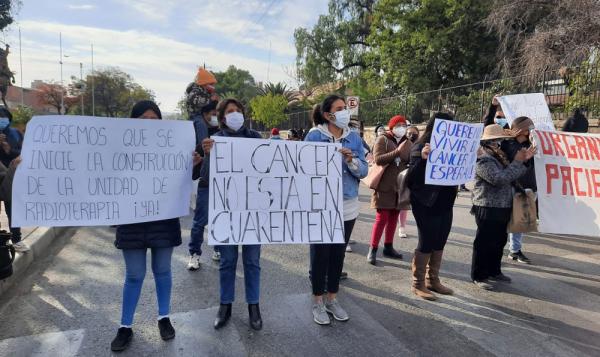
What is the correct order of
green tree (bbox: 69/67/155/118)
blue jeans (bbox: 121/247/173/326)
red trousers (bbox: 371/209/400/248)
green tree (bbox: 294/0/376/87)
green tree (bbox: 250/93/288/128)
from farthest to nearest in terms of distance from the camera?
green tree (bbox: 69/67/155/118)
green tree (bbox: 250/93/288/128)
green tree (bbox: 294/0/376/87)
red trousers (bbox: 371/209/400/248)
blue jeans (bbox: 121/247/173/326)

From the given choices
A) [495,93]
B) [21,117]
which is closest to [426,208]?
[495,93]

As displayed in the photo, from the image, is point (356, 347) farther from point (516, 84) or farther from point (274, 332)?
point (516, 84)

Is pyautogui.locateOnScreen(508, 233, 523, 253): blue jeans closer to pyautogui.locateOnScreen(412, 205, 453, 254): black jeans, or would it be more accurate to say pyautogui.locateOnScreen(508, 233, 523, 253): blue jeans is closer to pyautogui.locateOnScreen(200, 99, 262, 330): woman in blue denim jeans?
pyautogui.locateOnScreen(412, 205, 453, 254): black jeans

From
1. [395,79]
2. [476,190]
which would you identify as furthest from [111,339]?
[395,79]

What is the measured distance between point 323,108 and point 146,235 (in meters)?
1.80

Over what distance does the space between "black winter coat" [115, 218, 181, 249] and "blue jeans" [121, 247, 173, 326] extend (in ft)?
0.20

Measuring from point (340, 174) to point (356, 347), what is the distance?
54.5 inches

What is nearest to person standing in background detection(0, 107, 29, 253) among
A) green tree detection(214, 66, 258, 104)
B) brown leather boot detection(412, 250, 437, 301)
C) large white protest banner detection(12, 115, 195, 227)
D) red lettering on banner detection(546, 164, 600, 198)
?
large white protest banner detection(12, 115, 195, 227)

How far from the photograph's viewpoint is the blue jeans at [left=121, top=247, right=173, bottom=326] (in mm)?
3113

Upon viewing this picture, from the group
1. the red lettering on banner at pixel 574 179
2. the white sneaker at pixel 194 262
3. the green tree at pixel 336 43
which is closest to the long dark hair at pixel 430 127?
the red lettering on banner at pixel 574 179

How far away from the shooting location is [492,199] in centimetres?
429

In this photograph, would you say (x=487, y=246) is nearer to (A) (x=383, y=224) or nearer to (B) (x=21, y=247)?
(A) (x=383, y=224)

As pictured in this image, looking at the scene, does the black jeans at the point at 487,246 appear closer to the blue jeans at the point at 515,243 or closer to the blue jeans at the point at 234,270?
the blue jeans at the point at 515,243

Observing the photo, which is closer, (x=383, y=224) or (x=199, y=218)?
(x=199, y=218)
